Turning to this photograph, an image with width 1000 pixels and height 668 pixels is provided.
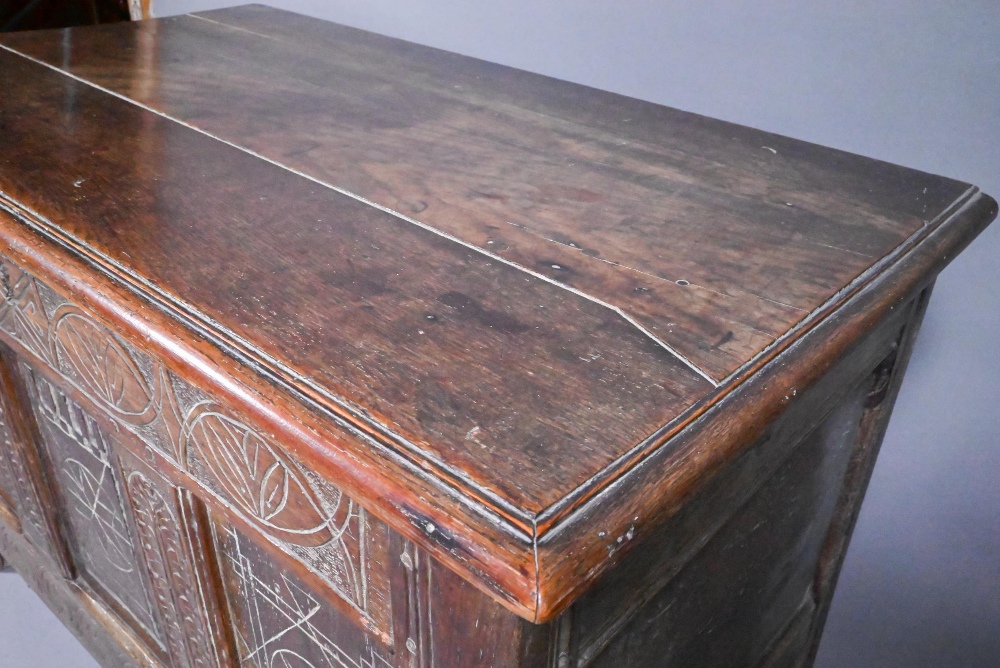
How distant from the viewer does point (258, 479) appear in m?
0.65

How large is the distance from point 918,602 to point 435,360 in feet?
3.45

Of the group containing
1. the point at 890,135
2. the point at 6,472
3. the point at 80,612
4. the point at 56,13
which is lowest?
the point at 80,612

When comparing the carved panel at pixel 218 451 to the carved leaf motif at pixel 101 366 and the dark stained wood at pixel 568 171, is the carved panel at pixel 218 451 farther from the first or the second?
the dark stained wood at pixel 568 171

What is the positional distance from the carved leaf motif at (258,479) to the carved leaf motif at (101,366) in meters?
0.08

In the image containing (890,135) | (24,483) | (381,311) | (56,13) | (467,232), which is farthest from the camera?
(56,13)

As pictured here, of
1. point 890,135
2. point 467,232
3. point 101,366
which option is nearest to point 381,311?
point 467,232

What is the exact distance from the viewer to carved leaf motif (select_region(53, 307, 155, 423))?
0.76 meters

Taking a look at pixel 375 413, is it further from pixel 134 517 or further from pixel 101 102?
pixel 101 102

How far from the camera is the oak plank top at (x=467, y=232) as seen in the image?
1.73 feet

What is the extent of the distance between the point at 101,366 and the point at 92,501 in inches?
13.4

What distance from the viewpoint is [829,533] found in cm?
97

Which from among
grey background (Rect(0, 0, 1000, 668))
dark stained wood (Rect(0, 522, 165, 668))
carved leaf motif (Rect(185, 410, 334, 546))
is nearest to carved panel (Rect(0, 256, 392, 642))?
carved leaf motif (Rect(185, 410, 334, 546))

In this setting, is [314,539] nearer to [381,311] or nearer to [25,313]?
[381,311]

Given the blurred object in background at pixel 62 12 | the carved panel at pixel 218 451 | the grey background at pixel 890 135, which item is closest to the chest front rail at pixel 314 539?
the carved panel at pixel 218 451
